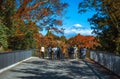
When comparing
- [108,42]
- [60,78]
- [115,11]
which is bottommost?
[60,78]

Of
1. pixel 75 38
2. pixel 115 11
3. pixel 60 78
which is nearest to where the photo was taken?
pixel 60 78

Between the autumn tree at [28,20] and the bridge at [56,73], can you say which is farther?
the autumn tree at [28,20]

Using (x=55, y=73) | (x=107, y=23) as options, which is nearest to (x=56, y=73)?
(x=55, y=73)

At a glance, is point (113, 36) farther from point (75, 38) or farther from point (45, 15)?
point (75, 38)

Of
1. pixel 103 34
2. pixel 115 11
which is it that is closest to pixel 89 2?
pixel 115 11

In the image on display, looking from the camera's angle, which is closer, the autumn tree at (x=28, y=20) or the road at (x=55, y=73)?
the road at (x=55, y=73)

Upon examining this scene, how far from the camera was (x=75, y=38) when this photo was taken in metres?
111

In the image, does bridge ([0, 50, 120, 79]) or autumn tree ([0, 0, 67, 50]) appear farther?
autumn tree ([0, 0, 67, 50])

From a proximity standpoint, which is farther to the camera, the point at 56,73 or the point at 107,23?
the point at 107,23

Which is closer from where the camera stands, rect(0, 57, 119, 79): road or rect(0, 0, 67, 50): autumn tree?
rect(0, 57, 119, 79): road

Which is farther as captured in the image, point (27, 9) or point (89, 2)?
point (27, 9)

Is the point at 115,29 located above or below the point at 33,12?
below

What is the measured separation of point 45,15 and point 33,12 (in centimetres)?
186

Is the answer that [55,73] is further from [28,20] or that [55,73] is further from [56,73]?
[28,20]
